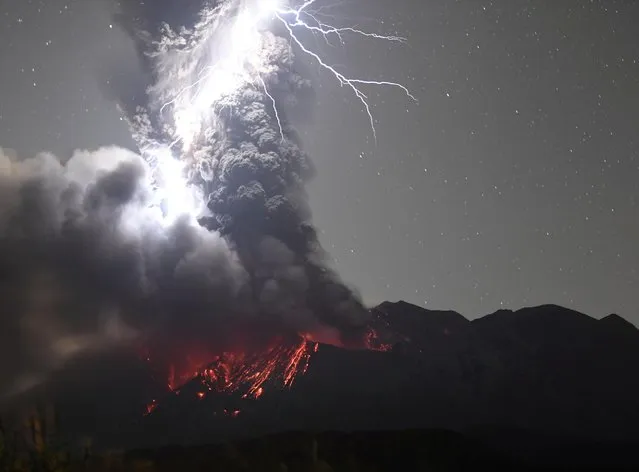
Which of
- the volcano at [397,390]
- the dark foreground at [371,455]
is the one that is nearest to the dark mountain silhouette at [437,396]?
the volcano at [397,390]

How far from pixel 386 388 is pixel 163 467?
2202 inches

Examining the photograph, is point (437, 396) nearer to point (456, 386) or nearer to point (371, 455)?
point (456, 386)

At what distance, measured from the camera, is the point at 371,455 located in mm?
73250

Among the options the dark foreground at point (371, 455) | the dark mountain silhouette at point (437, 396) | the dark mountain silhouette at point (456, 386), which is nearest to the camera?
the dark foreground at point (371, 455)

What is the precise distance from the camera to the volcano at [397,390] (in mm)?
102188

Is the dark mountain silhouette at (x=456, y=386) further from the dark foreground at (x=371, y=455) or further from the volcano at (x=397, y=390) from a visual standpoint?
the dark foreground at (x=371, y=455)

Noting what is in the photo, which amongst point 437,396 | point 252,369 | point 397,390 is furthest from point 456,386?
point 252,369

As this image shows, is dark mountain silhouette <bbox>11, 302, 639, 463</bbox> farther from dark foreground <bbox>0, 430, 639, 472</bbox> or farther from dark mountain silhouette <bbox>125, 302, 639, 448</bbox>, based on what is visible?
dark foreground <bbox>0, 430, 639, 472</bbox>

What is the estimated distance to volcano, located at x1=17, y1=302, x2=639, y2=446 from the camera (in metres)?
A: 102

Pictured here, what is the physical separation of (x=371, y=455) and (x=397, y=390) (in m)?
39.9

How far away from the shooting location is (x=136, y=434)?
103125 millimetres

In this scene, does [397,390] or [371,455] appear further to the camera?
[397,390]

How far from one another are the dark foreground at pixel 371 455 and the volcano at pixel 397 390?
438 inches

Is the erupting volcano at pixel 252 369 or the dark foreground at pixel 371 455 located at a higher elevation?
the erupting volcano at pixel 252 369
